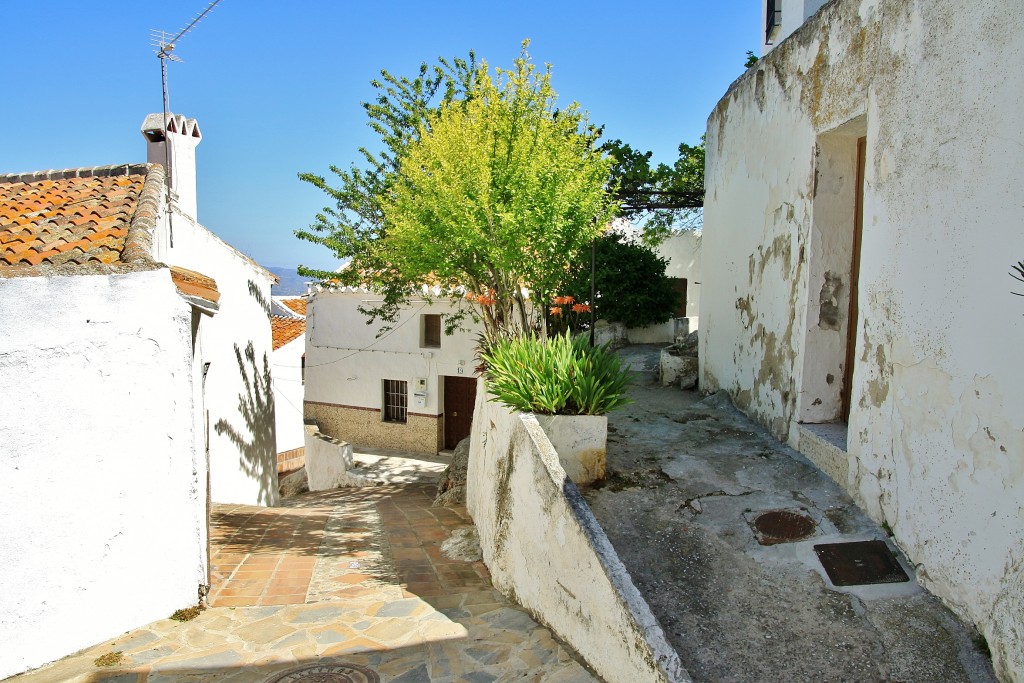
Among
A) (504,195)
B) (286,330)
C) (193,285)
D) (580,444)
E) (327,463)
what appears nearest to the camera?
(580,444)

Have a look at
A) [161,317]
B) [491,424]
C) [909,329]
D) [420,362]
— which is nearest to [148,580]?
[161,317]

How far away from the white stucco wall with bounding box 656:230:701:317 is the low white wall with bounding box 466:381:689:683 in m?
13.4

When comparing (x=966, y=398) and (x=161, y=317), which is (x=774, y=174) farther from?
(x=161, y=317)

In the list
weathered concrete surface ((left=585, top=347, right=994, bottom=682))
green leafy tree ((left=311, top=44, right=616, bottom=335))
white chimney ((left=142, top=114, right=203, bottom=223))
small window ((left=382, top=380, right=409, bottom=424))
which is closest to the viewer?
weathered concrete surface ((left=585, top=347, right=994, bottom=682))

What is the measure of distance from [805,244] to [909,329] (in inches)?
70.9

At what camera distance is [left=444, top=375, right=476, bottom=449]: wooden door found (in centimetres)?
1833

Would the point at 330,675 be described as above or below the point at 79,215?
below

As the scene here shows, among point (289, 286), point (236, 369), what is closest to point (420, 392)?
point (236, 369)

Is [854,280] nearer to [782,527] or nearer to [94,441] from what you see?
[782,527]

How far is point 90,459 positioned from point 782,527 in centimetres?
526

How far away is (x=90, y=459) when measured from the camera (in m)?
5.27

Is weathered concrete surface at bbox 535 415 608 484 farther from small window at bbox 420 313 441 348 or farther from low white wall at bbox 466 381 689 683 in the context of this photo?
small window at bbox 420 313 441 348

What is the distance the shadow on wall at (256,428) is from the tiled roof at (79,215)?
135 inches

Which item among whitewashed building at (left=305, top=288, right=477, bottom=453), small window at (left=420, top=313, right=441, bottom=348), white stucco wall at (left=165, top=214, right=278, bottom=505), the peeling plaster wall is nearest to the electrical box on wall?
whitewashed building at (left=305, top=288, right=477, bottom=453)
